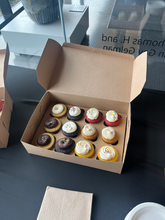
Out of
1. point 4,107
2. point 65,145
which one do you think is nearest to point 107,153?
point 65,145

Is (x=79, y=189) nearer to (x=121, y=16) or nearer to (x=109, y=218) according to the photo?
(x=109, y=218)

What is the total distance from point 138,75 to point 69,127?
560 millimetres

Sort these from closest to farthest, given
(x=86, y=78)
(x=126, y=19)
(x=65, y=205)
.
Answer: (x=65, y=205) < (x=86, y=78) < (x=126, y=19)

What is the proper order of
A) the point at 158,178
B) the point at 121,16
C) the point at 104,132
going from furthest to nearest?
the point at 121,16 < the point at 104,132 < the point at 158,178

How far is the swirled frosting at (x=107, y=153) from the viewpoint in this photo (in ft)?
3.14

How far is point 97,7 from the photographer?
5.82 feet

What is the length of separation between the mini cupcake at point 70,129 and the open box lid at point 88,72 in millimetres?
234

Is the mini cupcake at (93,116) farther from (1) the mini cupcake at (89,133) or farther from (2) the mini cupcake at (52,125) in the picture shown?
(2) the mini cupcake at (52,125)

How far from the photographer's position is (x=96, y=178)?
3.01 ft

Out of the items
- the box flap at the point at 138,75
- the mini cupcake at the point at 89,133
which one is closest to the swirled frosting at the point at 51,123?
the mini cupcake at the point at 89,133

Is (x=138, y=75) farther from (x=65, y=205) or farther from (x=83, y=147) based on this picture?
(x=65, y=205)

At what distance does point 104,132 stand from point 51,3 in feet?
5.14

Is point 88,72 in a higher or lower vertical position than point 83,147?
higher

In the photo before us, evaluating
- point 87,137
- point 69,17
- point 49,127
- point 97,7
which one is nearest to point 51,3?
point 69,17
